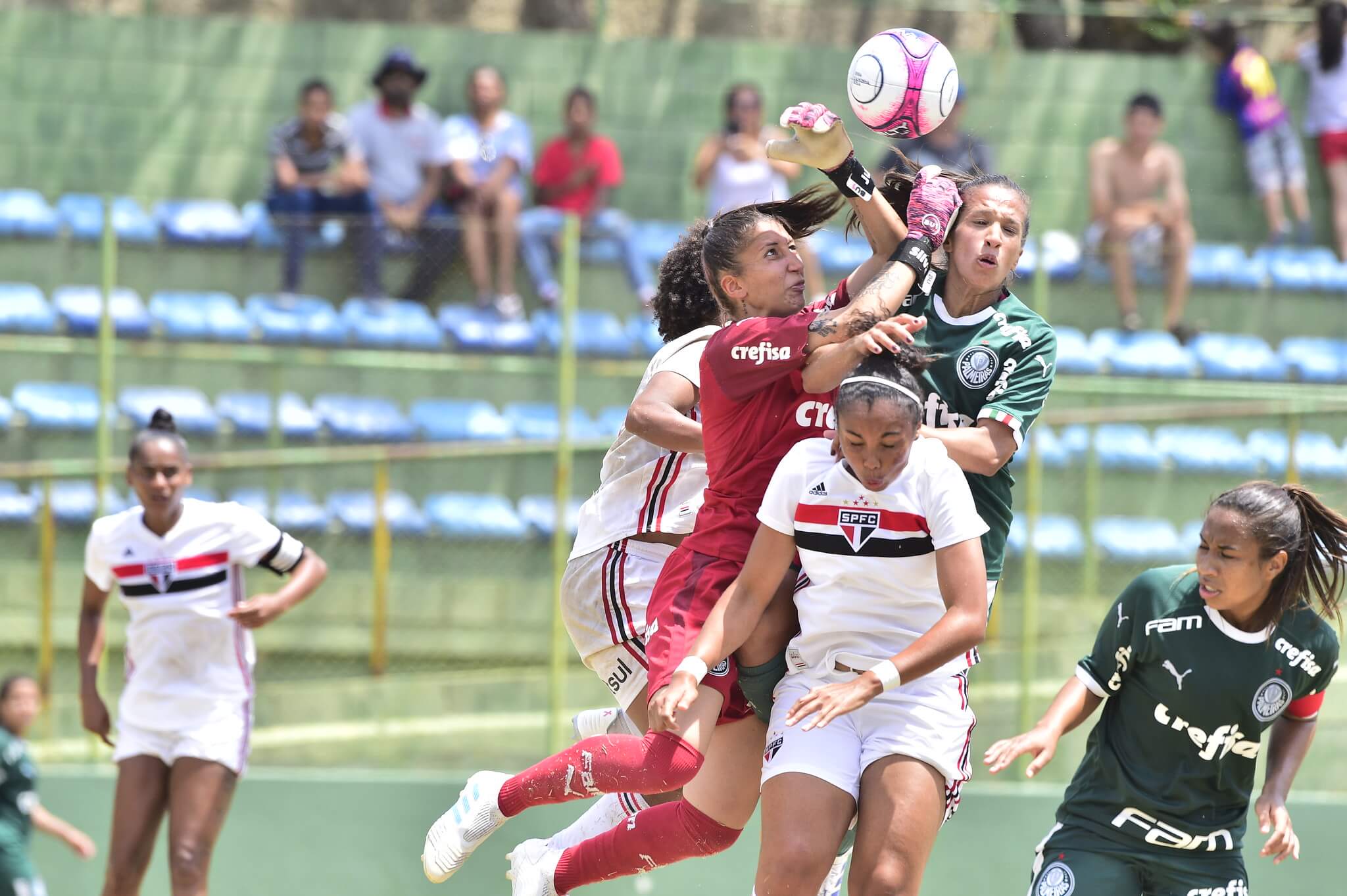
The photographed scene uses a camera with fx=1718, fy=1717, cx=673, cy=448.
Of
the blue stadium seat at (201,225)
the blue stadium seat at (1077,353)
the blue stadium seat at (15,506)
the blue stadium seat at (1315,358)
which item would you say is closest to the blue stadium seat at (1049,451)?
the blue stadium seat at (1077,353)

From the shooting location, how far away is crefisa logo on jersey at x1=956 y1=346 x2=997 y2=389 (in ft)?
15.1

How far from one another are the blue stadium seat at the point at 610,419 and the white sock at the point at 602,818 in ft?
13.4

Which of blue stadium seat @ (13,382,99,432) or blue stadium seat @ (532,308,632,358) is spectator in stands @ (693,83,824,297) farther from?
blue stadium seat @ (13,382,99,432)

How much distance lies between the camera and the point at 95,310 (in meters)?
9.58

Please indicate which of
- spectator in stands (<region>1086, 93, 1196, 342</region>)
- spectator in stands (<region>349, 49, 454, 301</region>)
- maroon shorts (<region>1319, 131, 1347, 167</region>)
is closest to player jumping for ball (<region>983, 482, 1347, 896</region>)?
spectator in stands (<region>1086, 93, 1196, 342</region>)

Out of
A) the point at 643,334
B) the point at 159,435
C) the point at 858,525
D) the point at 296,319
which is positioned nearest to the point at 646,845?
the point at 858,525

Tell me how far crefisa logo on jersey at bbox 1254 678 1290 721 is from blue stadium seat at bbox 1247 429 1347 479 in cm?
424

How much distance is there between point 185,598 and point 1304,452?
18.2ft

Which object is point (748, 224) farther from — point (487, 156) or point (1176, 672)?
point (487, 156)

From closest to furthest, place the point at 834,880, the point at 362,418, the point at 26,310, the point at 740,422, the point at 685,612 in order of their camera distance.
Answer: the point at 685,612 → the point at 740,422 → the point at 834,880 → the point at 362,418 → the point at 26,310

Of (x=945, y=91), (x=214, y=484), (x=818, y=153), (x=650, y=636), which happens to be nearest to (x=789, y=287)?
(x=818, y=153)

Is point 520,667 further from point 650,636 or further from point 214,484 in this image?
point 650,636

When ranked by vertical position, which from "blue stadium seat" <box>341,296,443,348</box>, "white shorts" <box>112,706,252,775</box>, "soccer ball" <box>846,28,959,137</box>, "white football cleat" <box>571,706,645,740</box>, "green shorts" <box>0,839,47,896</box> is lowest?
"green shorts" <box>0,839,47,896</box>

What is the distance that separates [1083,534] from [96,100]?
8.18m
